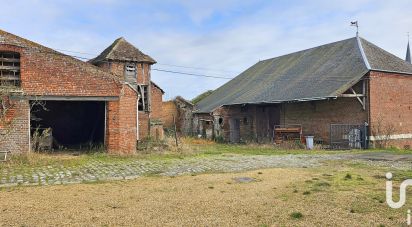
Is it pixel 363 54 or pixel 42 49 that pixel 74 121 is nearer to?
pixel 42 49

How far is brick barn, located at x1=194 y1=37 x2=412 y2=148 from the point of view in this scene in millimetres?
20828

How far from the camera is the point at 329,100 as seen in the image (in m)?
22.3

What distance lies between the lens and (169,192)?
28.1ft

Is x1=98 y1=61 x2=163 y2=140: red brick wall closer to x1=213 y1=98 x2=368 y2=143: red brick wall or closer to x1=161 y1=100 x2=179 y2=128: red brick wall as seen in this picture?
x1=213 y1=98 x2=368 y2=143: red brick wall

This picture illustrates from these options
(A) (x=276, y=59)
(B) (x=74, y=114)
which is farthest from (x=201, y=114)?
(B) (x=74, y=114)

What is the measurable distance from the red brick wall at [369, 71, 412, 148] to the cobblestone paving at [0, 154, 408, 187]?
8.68m

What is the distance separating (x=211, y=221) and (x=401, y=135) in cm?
1960

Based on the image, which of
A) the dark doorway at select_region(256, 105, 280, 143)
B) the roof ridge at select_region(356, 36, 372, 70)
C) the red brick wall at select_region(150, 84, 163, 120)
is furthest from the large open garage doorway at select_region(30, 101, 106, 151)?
the roof ridge at select_region(356, 36, 372, 70)

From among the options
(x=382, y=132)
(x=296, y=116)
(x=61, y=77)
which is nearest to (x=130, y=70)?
(x=61, y=77)

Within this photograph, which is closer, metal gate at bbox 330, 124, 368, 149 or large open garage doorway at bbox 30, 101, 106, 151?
metal gate at bbox 330, 124, 368, 149

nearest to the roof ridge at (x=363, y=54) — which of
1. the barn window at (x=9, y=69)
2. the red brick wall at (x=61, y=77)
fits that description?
the red brick wall at (x=61, y=77)

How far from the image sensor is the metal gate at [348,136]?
20188 mm

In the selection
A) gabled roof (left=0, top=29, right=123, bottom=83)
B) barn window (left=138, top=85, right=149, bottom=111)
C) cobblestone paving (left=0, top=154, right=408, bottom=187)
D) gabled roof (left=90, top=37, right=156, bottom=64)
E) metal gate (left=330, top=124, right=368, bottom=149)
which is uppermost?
gabled roof (left=90, top=37, right=156, bottom=64)

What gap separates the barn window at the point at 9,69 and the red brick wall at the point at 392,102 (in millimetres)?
17244
